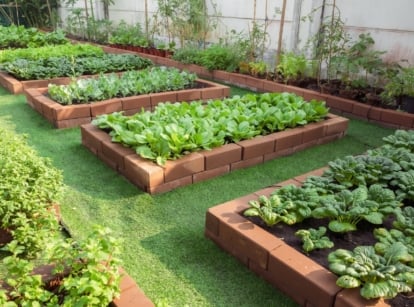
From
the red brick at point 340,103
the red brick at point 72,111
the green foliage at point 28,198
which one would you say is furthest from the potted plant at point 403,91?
the green foliage at point 28,198

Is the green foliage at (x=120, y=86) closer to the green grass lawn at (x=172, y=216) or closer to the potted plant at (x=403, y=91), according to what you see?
the green grass lawn at (x=172, y=216)

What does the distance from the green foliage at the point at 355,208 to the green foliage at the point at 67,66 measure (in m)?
4.94

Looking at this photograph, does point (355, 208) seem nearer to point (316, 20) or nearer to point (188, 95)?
point (188, 95)

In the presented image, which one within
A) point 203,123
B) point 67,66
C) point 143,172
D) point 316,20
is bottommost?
point 143,172

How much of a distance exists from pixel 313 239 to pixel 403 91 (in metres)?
3.83

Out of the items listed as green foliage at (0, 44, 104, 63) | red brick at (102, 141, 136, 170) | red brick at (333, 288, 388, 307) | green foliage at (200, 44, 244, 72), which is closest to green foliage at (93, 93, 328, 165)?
red brick at (102, 141, 136, 170)

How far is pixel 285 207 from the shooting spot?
2.50 metres

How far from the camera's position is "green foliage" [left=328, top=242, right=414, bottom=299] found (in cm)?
179

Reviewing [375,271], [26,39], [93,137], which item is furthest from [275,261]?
[26,39]

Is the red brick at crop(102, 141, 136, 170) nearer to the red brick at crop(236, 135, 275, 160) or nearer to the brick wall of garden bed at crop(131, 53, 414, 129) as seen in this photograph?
the red brick at crop(236, 135, 275, 160)

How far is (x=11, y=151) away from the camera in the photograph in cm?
265

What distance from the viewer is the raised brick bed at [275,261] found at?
6.25 feet

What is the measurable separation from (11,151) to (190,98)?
3.37 metres

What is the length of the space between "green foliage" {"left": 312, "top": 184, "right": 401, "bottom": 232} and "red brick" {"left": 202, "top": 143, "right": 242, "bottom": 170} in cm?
119
